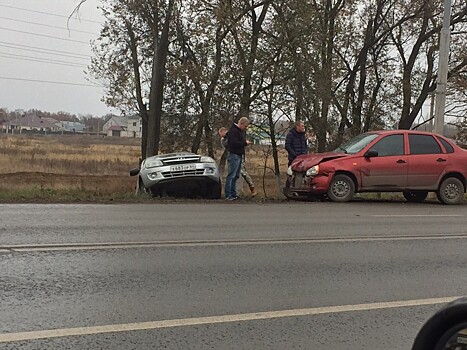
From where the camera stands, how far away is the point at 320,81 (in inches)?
806

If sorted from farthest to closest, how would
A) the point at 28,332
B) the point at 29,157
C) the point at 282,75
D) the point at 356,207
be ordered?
the point at 29,157
the point at 282,75
the point at 356,207
the point at 28,332

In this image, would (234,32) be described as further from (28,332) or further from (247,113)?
(28,332)

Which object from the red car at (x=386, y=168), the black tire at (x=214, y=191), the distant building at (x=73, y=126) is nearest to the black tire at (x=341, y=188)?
the red car at (x=386, y=168)

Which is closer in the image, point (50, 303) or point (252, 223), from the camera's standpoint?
point (50, 303)

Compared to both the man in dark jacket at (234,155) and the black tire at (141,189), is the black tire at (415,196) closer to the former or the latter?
the man in dark jacket at (234,155)

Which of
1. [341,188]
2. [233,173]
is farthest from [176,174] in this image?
[341,188]

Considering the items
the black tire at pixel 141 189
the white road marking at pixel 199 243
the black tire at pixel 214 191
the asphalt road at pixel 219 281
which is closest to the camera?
the asphalt road at pixel 219 281

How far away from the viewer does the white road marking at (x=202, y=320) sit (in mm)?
4418

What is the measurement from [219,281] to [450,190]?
10347mm

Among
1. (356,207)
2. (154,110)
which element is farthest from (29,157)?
(356,207)

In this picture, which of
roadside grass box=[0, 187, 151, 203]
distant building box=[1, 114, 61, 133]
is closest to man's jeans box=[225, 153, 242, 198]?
roadside grass box=[0, 187, 151, 203]

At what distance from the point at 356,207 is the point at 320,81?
8.02 metres

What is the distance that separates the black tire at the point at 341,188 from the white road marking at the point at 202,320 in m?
8.38

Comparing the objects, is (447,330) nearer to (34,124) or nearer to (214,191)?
(214,191)
